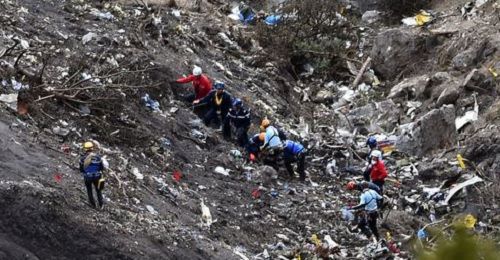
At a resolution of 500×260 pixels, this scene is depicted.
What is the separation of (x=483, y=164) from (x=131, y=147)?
5.49m

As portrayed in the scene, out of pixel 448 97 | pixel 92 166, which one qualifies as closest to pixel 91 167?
pixel 92 166

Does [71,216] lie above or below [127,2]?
above

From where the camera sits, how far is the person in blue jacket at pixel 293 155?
1149cm

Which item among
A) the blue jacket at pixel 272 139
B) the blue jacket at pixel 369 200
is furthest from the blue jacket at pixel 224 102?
the blue jacket at pixel 369 200

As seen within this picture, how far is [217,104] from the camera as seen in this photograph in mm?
12281

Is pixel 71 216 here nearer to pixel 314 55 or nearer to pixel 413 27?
pixel 314 55

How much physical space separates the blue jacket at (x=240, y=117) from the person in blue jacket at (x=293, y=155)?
32.5 inches

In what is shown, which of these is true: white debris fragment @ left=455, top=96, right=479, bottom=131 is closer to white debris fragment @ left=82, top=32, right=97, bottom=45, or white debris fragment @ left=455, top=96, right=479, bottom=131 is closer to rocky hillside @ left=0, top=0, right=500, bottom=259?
rocky hillside @ left=0, top=0, right=500, bottom=259

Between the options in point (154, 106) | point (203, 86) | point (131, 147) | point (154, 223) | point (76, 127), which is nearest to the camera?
point (154, 223)

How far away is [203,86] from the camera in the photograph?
12.7 metres

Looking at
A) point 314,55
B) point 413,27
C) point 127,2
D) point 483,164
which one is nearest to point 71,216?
point 483,164

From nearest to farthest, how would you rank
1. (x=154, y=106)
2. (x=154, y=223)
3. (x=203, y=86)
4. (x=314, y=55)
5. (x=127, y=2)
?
(x=154, y=223), (x=154, y=106), (x=203, y=86), (x=127, y=2), (x=314, y=55)

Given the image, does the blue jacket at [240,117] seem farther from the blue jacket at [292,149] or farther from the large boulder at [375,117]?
the large boulder at [375,117]

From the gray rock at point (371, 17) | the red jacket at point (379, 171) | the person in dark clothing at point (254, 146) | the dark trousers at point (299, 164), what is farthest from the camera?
the gray rock at point (371, 17)
